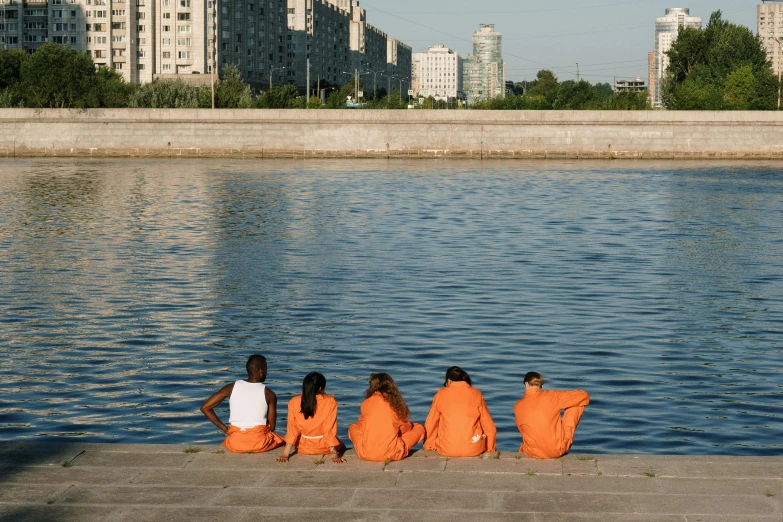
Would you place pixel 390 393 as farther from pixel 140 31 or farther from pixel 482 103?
pixel 140 31

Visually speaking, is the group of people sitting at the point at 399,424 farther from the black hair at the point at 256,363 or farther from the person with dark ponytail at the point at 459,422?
the black hair at the point at 256,363

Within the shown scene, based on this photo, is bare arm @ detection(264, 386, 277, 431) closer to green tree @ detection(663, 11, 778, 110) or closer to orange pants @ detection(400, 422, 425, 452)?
orange pants @ detection(400, 422, 425, 452)

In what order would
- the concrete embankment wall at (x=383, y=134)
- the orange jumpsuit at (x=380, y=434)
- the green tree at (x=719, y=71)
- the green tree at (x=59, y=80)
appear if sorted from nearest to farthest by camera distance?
the orange jumpsuit at (x=380, y=434)
the concrete embankment wall at (x=383, y=134)
the green tree at (x=59, y=80)
the green tree at (x=719, y=71)

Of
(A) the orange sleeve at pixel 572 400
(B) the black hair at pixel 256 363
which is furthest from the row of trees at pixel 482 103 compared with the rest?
(A) the orange sleeve at pixel 572 400

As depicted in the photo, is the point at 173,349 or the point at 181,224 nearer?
the point at 173,349

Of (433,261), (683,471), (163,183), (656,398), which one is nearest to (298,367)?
(656,398)

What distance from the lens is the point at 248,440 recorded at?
11.0 metres

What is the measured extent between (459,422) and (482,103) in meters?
114

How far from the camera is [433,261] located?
3219 cm

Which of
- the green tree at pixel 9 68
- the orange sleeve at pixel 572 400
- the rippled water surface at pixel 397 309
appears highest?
the green tree at pixel 9 68

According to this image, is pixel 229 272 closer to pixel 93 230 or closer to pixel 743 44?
pixel 93 230

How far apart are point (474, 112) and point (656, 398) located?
74568 millimetres

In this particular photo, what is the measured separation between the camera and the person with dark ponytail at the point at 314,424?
10.8m

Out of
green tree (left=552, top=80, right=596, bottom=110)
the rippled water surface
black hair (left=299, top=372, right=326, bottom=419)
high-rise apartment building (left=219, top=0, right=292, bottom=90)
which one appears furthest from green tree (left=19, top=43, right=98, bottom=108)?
black hair (left=299, top=372, right=326, bottom=419)
